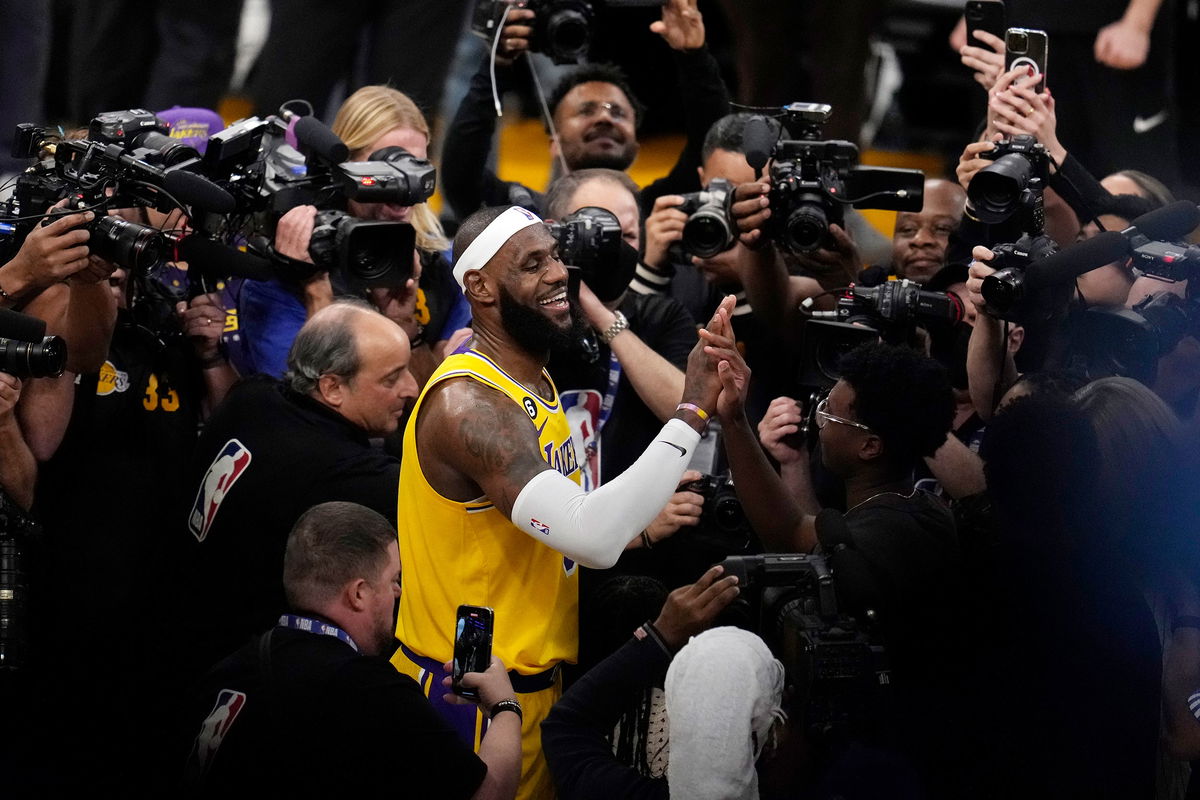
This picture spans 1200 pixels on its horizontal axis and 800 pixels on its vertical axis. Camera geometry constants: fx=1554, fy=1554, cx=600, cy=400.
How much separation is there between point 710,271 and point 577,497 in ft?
5.28

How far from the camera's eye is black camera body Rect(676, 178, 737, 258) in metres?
4.32

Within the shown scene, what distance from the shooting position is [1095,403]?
11.0 ft

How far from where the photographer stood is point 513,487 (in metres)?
3.19

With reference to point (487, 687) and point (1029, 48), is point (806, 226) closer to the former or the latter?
point (1029, 48)

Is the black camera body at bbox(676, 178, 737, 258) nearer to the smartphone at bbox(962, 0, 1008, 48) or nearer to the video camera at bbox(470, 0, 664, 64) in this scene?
the video camera at bbox(470, 0, 664, 64)

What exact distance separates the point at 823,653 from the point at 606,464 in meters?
1.48

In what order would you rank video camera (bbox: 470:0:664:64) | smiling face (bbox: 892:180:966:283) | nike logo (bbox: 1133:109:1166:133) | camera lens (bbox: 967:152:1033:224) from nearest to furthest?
1. camera lens (bbox: 967:152:1033:224)
2. smiling face (bbox: 892:180:966:283)
3. video camera (bbox: 470:0:664:64)
4. nike logo (bbox: 1133:109:1166:133)

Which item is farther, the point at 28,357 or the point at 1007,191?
the point at 1007,191

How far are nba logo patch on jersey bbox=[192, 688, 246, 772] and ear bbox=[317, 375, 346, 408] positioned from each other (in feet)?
3.27

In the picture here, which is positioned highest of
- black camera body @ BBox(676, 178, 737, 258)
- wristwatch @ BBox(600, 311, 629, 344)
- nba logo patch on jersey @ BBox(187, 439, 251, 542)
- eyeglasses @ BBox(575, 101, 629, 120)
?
black camera body @ BBox(676, 178, 737, 258)

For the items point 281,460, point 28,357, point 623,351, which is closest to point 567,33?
point 623,351

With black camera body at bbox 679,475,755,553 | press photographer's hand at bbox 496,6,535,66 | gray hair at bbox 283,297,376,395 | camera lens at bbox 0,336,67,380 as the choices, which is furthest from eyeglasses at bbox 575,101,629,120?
camera lens at bbox 0,336,67,380

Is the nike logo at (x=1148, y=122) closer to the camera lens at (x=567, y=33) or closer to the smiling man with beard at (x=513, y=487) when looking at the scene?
the camera lens at (x=567, y=33)

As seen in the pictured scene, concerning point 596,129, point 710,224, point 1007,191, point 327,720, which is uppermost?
point 1007,191
